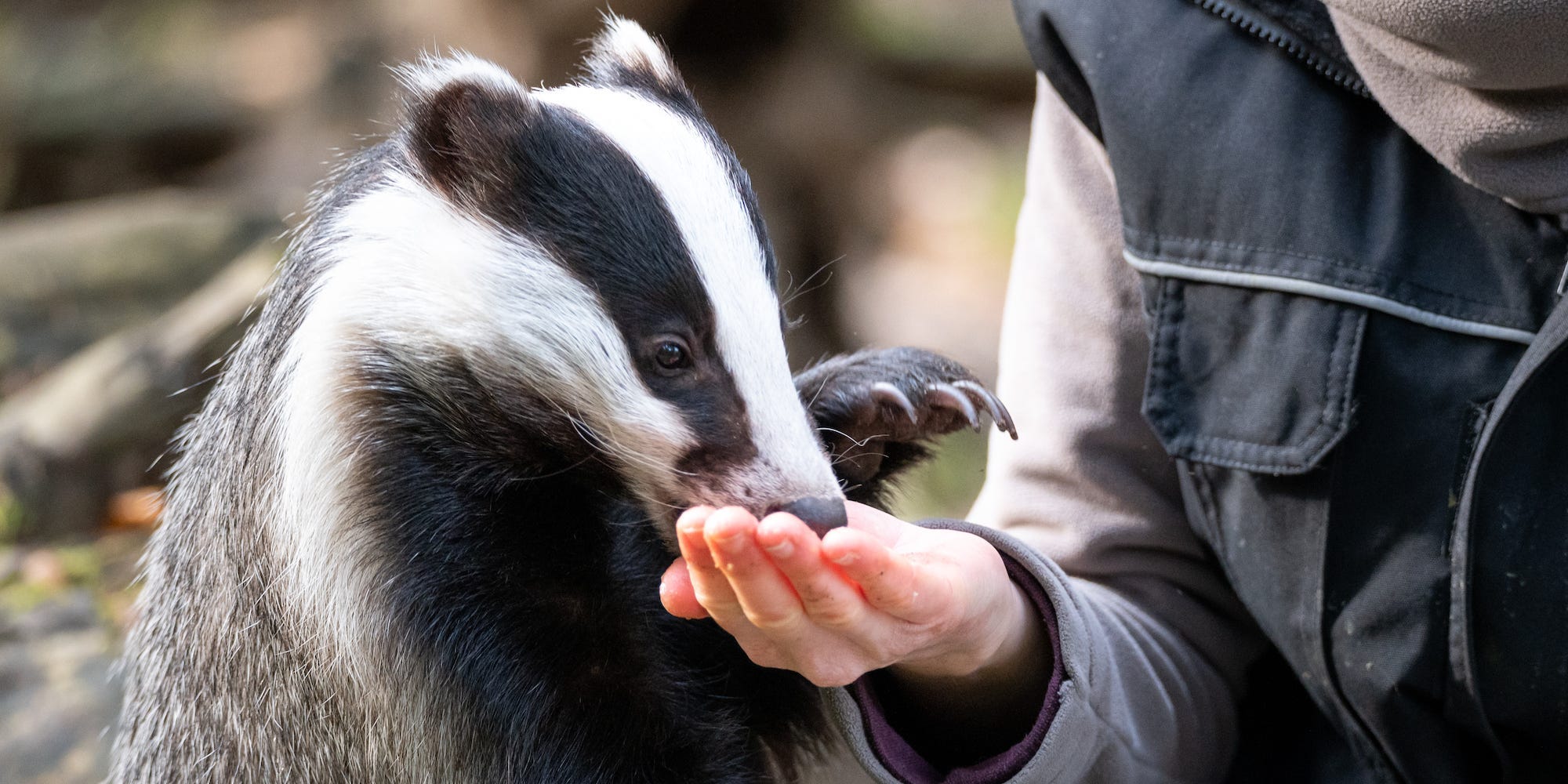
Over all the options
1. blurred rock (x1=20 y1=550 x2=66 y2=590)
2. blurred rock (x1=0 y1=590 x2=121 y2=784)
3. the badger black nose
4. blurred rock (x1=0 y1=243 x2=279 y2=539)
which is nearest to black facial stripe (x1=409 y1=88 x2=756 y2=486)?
the badger black nose

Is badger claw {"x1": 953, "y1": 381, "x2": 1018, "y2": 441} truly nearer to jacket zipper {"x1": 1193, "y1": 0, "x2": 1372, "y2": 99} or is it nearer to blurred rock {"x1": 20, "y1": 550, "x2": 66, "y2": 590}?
jacket zipper {"x1": 1193, "y1": 0, "x2": 1372, "y2": 99}

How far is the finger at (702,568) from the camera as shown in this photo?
1.08m

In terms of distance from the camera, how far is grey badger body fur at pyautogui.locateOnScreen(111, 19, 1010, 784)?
53.2 inches

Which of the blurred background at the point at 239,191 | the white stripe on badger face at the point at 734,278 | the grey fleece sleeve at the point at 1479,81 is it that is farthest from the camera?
the blurred background at the point at 239,191

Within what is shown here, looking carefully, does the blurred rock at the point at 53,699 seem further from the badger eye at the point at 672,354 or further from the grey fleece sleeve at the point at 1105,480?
the grey fleece sleeve at the point at 1105,480

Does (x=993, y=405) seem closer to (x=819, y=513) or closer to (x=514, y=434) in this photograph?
(x=819, y=513)

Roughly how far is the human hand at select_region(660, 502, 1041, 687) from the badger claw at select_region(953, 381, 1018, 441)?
0.53ft

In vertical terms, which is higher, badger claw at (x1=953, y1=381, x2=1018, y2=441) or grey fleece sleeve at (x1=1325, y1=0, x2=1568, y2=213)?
grey fleece sleeve at (x1=1325, y1=0, x2=1568, y2=213)

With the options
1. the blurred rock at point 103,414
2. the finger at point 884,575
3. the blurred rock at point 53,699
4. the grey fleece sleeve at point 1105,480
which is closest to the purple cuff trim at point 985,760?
the grey fleece sleeve at point 1105,480

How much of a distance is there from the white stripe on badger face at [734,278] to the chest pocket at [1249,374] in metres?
0.41

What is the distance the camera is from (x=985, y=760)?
4.61 feet

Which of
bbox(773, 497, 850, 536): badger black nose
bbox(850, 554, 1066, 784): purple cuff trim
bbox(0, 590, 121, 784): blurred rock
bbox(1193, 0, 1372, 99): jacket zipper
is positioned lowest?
bbox(850, 554, 1066, 784): purple cuff trim

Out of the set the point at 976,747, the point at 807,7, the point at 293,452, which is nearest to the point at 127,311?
the point at 807,7

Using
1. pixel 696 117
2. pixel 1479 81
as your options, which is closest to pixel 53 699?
pixel 696 117
